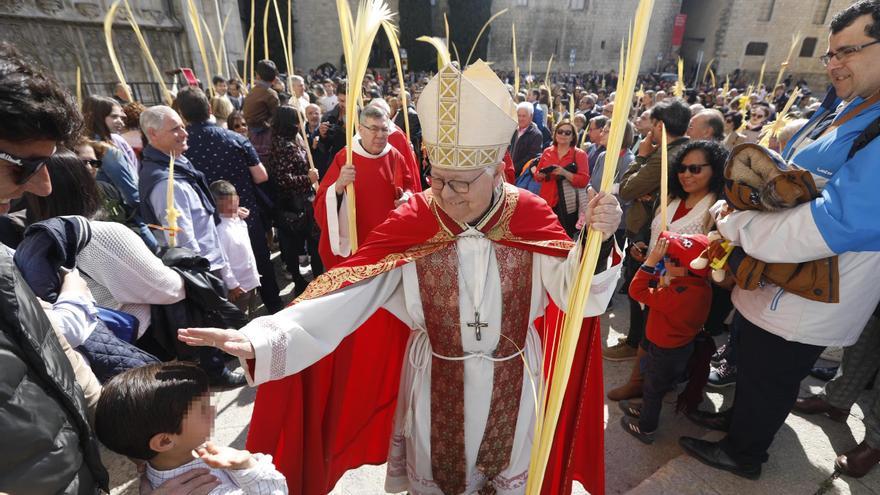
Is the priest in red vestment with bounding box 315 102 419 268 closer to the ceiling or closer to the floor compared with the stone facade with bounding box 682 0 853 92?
closer to the floor

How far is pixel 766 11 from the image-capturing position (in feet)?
97.3

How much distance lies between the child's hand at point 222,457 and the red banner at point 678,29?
40.1 metres

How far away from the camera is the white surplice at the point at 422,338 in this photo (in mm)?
1523

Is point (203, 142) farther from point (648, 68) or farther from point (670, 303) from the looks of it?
point (648, 68)

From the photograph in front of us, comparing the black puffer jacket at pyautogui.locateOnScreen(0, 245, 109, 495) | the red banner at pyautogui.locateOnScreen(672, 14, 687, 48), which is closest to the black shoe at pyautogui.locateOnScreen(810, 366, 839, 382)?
the black puffer jacket at pyautogui.locateOnScreen(0, 245, 109, 495)

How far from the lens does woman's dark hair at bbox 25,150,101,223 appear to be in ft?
6.50

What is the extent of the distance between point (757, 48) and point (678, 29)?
5474mm

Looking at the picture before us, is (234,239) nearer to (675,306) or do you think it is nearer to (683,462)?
(675,306)

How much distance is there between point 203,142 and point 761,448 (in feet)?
14.2

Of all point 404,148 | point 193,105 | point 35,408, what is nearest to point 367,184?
point 404,148

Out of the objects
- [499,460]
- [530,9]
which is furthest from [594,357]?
[530,9]

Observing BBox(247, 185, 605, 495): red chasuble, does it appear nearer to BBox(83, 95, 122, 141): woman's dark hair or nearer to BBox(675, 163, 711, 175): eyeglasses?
BBox(675, 163, 711, 175): eyeglasses

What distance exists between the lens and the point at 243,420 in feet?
9.54

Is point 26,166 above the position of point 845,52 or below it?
below
